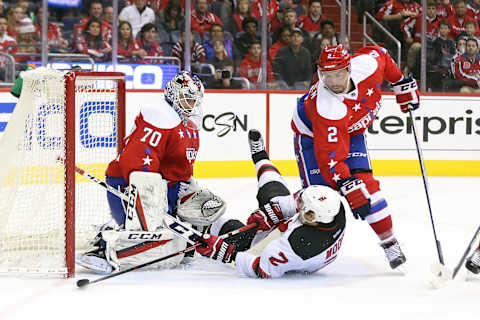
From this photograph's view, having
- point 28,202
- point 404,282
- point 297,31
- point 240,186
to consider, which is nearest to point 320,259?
point 404,282

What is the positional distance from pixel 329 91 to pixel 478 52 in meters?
4.36

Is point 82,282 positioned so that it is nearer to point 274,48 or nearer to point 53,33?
point 53,33

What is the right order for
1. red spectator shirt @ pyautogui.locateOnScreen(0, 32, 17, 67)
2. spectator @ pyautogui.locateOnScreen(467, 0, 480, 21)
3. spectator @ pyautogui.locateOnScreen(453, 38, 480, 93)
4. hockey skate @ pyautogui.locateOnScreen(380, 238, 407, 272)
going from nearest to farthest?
1. hockey skate @ pyautogui.locateOnScreen(380, 238, 407, 272)
2. red spectator shirt @ pyautogui.locateOnScreen(0, 32, 17, 67)
3. spectator @ pyautogui.locateOnScreen(453, 38, 480, 93)
4. spectator @ pyautogui.locateOnScreen(467, 0, 480, 21)

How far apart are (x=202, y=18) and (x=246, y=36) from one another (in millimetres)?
419

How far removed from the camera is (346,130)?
344cm

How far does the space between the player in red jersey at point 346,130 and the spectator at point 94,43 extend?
347cm

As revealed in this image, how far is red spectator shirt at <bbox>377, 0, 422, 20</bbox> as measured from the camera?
24.7 feet

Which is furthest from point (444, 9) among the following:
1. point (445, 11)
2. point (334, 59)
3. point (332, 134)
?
point (332, 134)

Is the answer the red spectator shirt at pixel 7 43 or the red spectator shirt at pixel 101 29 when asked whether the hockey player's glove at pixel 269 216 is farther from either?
the red spectator shirt at pixel 7 43

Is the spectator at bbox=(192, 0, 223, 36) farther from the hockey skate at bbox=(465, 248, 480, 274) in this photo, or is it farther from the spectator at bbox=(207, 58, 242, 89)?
the hockey skate at bbox=(465, 248, 480, 274)

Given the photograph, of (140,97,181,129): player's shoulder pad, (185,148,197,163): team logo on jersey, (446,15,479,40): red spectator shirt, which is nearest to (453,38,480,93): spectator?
(446,15,479,40): red spectator shirt

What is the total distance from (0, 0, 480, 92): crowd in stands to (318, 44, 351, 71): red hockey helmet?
3.62 meters

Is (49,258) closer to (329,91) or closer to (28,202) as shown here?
(28,202)

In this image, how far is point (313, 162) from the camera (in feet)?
12.4
